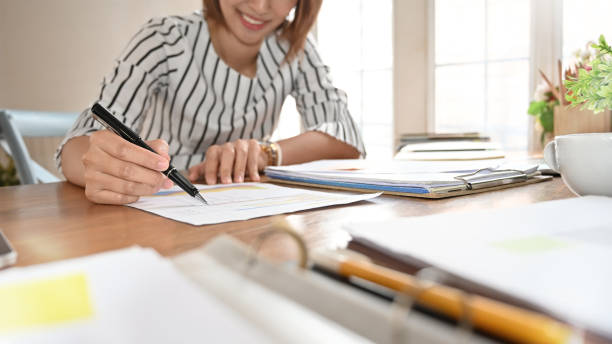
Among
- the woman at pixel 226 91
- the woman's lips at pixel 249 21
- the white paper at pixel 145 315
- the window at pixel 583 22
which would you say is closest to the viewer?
the white paper at pixel 145 315

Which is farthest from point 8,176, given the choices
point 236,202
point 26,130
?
point 236,202

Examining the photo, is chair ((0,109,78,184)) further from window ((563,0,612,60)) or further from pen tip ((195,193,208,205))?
window ((563,0,612,60))

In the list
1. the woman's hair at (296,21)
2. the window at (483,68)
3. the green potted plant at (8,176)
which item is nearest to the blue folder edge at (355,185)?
the woman's hair at (296,21)

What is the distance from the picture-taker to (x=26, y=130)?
1.45 m

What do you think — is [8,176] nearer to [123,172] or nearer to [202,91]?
[202,91]

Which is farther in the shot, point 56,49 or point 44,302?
point 56,49

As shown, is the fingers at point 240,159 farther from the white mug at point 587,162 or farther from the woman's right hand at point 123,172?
the white mug at point 587,162

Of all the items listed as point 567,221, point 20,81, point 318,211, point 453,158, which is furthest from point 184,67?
point 20,81

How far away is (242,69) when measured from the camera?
1438 mm

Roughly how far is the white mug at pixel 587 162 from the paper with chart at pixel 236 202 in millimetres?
225

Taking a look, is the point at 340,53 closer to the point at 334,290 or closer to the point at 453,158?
the point at 453,158

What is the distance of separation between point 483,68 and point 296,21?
1.48 metres

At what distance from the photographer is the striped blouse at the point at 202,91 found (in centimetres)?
111

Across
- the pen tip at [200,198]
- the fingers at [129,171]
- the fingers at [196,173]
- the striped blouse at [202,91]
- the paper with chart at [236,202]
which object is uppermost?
the striped blouse at [202,91]
